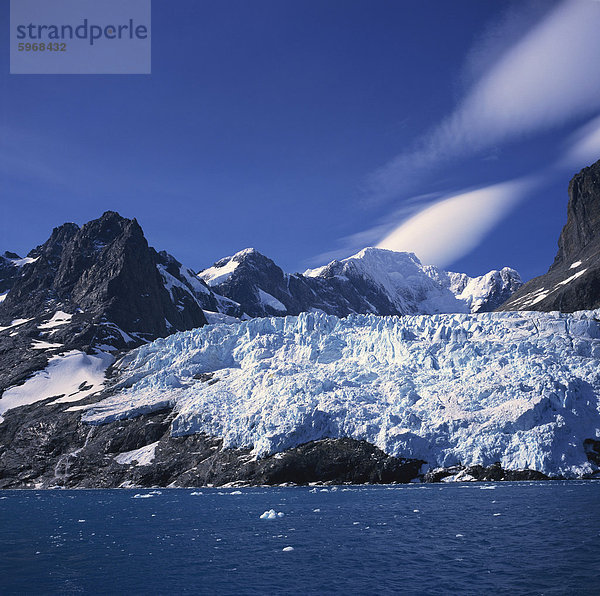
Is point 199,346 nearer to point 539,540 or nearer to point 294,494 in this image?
point 294,494

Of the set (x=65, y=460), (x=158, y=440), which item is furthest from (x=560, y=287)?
(x=65, y=460)

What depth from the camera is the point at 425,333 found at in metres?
109

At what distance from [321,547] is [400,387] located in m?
62.1

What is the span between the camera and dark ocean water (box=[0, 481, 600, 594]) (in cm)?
2589

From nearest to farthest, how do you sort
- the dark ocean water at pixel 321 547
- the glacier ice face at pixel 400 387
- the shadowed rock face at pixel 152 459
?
the dark ocean water at pixel 321 547 < the glacier ice face at pixel 400 387 < the shadowed rock face at pixel 152 459

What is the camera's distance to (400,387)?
310ft

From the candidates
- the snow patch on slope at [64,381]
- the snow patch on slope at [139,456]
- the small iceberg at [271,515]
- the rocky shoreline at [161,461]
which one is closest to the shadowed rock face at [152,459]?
the rocky shoreline at [161,461]

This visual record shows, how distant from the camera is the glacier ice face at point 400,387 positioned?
80125 mm

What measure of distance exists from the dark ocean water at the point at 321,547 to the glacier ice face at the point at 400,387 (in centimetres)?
2062

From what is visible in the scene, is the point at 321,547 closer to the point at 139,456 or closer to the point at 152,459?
the point at 152,459

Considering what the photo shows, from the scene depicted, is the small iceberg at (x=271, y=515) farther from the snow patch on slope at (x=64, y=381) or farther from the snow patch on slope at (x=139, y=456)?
the snow patch on slope at (x=64, y=381)

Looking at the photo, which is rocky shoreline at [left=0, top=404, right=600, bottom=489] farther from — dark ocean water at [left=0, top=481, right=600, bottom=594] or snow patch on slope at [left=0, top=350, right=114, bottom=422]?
dark ocean water at [left=0, top=481, right=600, bottom=594]

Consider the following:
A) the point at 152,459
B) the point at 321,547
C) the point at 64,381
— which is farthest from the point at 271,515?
the point at 64,381

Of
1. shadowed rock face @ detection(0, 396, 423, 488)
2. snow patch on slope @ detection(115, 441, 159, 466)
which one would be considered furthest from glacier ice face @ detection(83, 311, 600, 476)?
snow patch on slope @ detection(115, 441, 159, 466)
